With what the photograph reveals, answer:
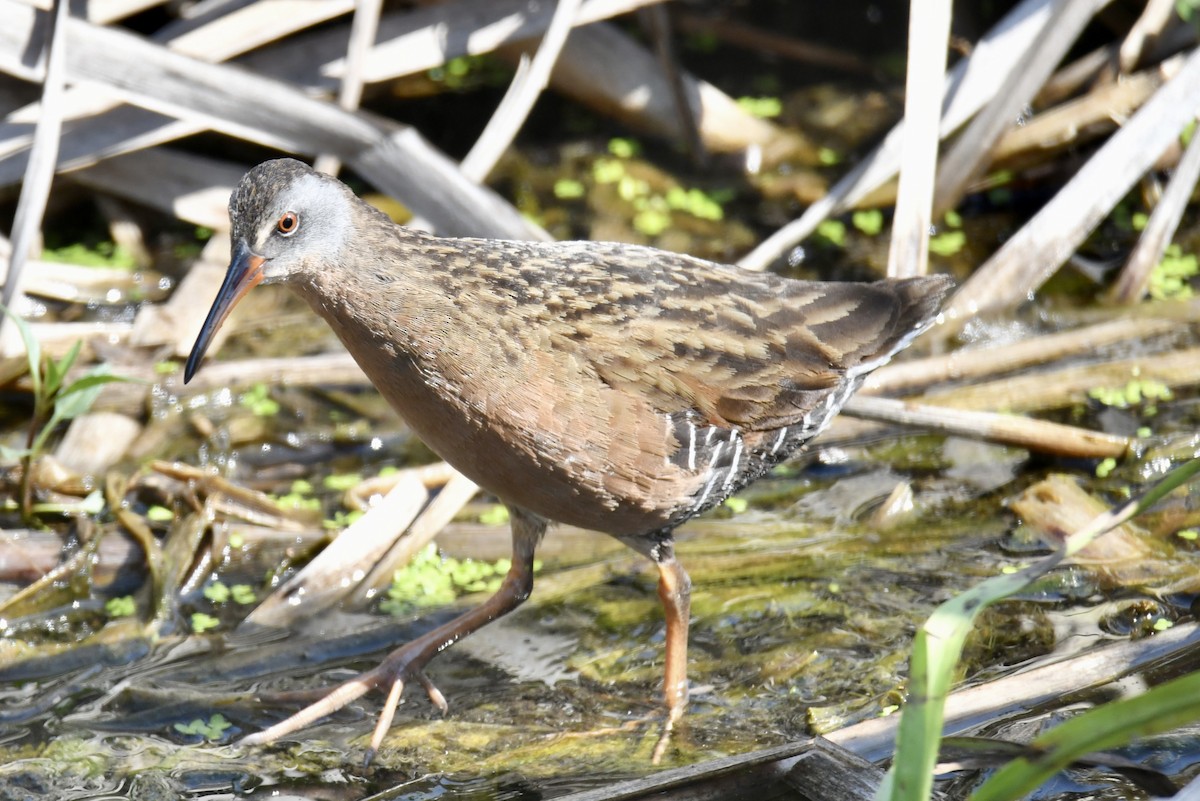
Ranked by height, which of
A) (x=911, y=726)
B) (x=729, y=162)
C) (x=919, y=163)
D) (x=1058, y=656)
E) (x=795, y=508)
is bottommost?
(x=911, y=726)

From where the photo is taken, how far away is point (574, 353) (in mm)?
2818

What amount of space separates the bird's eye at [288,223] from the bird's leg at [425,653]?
2.78 feet

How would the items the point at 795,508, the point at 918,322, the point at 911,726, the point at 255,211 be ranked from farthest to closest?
1. the point at 795,508
2. the point at 918,322
3. the point at 255,211
4. the point at 911,726

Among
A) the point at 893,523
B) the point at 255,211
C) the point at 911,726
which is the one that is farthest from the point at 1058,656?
the point at 255,211

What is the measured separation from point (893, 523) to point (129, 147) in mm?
2783

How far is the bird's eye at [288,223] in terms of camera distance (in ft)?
8.87

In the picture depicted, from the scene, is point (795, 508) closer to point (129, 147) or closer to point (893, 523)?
point (893, 523)

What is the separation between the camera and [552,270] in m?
2.95

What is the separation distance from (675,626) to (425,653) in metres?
0.60

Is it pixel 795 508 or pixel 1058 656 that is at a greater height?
pixel 795 508

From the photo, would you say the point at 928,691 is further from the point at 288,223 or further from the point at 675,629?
the point at 288,223

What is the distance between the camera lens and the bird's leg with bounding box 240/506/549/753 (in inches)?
120

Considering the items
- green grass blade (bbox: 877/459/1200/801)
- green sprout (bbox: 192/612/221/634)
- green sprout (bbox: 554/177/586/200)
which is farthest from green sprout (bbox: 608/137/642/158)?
green grass blade (bbox: 877/459/1200/801)

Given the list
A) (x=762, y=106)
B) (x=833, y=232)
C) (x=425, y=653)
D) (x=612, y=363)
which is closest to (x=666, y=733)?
(x=425, y=653)
